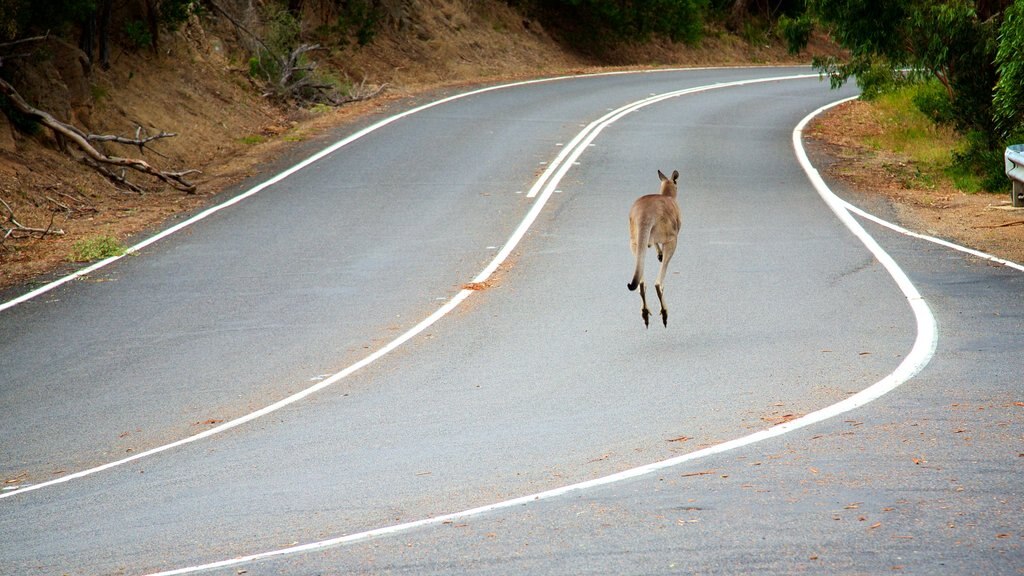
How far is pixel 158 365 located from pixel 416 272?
4.57m

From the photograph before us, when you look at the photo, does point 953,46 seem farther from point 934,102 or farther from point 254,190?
point 254,190

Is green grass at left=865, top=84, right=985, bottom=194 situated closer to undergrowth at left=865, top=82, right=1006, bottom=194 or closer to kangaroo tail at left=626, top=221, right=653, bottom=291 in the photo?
undergrowth at left=865, top=82, right=1006, bottom=194

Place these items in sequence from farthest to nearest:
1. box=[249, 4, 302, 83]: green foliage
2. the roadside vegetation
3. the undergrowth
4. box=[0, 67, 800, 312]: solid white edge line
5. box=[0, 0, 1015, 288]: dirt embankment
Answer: box=[249, 4, 302, 83]: green foliage < the undergrowth < the roadside vegetation < box=[0, 0, 1015, 288]: dirt embankment < box=[0, 67, 800, 312]: solid white edge line

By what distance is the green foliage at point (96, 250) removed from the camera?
54.9ft

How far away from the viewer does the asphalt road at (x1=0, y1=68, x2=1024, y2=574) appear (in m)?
6.05

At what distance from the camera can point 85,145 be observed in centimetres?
2200

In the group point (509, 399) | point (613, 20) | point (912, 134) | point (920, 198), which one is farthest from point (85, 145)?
point (613, 20)

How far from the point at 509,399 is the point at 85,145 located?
15.4m

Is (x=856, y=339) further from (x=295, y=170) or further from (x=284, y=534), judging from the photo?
(x=295, y=170)

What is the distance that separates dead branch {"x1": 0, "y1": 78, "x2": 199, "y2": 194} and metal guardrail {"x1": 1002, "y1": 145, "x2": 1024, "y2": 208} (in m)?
14.6

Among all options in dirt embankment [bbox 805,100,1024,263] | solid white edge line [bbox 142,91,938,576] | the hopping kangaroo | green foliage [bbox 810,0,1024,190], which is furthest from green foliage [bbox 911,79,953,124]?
the hopping kangaroo

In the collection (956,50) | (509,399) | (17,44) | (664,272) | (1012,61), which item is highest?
(17,44)

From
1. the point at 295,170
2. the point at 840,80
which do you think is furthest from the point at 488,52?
the point at 295,170

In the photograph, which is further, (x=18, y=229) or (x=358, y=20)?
(x=358, y=20)
